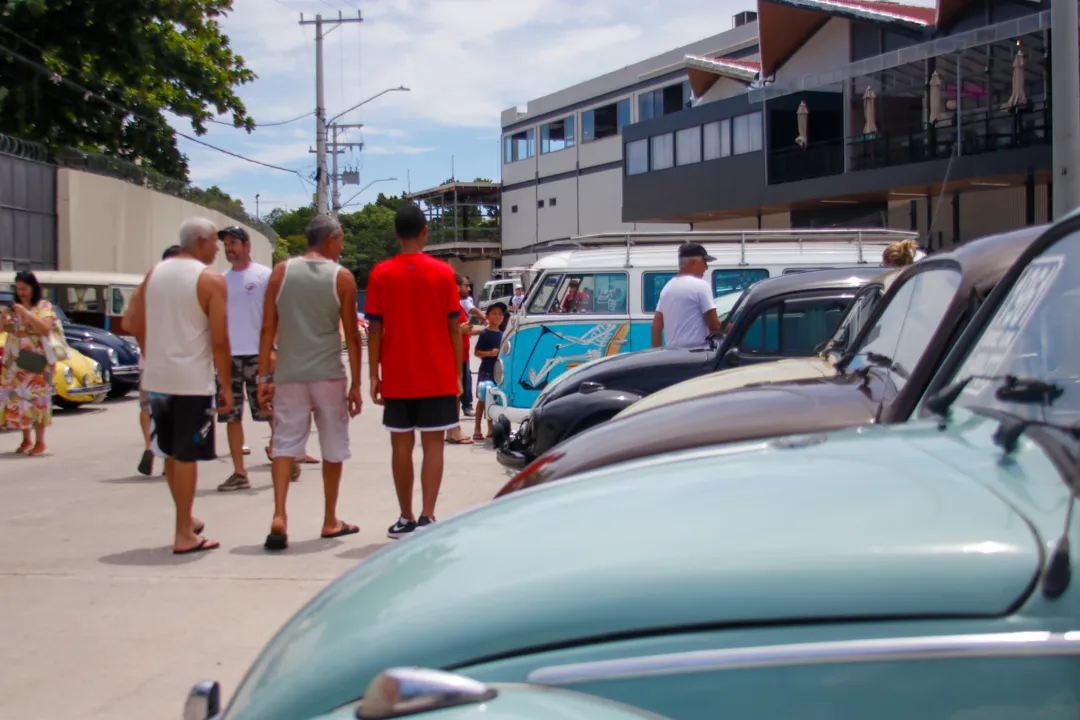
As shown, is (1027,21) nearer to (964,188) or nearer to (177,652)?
(964,188)

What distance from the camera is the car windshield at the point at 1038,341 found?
6.66 ft

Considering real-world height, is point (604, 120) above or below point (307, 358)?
above

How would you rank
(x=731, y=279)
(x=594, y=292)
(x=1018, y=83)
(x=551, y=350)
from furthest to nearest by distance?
(x=1018, y=83) → (x=731, y=279) → (x=594, y=292) → (x=551, y=350)

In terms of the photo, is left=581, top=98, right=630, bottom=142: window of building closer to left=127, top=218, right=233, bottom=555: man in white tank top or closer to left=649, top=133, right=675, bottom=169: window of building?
left=649, top=133, right=675, bottom=169: window of building

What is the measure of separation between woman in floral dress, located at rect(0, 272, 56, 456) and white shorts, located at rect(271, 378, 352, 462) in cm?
494

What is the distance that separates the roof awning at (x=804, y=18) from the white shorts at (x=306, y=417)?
2439 centimetres

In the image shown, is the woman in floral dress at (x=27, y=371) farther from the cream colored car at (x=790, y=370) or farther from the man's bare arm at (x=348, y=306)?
the cream colored car at (x=790, y=370)

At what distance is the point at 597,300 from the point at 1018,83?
52.6 ft

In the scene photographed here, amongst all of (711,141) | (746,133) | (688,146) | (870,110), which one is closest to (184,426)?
(870,110)

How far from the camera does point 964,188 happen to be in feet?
86.0

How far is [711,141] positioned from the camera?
35688mm

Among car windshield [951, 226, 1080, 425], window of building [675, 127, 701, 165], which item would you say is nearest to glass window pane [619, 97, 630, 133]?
window of building [675, 127, 701, 165]

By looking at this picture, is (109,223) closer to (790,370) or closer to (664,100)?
(664,100)

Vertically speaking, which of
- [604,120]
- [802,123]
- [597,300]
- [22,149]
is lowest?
[597,300]
